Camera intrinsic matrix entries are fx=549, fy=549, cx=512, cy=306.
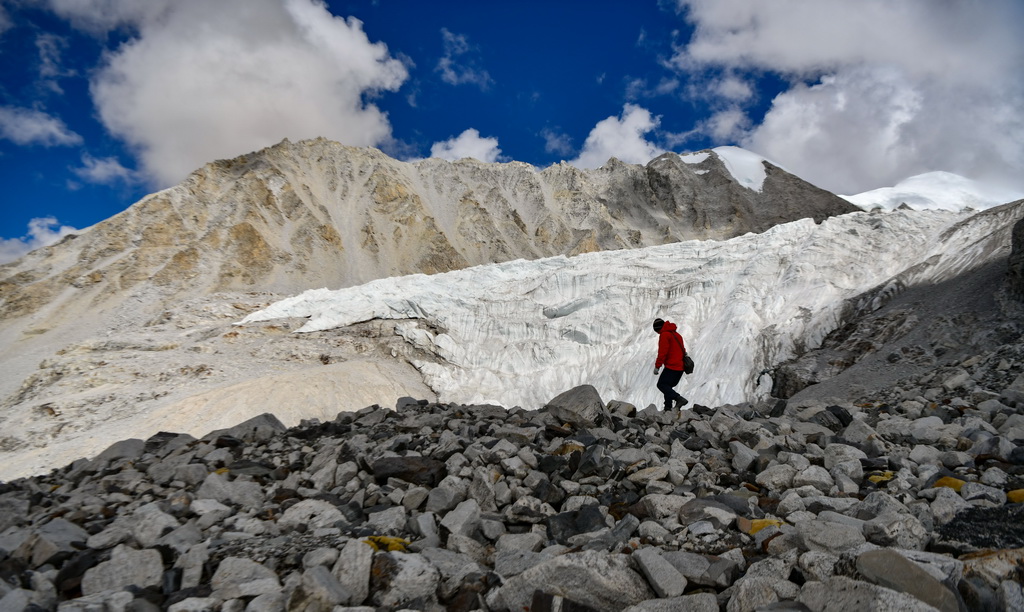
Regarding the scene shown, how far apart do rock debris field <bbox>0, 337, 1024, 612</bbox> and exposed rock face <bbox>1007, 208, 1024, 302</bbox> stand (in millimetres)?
6168

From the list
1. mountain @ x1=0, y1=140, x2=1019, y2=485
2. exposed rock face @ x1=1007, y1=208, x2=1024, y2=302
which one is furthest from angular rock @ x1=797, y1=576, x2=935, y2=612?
mountain @ x1=0, y1=140, x2=1019, y2=485

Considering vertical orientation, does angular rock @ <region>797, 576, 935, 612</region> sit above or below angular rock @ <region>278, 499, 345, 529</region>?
below

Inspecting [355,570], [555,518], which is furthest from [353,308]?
[355,570]

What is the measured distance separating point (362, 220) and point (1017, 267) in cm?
5150

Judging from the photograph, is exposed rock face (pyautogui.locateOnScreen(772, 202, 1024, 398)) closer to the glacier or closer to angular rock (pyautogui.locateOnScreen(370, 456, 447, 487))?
the glacier

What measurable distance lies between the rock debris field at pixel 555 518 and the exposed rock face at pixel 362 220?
136 feet

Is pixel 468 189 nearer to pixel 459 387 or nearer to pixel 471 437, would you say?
pixel 459 387

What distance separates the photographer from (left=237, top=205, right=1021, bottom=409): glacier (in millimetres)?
18625

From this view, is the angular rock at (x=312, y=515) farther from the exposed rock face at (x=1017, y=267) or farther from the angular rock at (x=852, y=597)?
the exposed rock face at (x=1017, y=267)

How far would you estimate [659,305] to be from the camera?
2472 centimetres

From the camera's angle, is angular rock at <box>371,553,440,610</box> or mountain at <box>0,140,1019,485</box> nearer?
angular rock at <box>371,553,440,610</box>

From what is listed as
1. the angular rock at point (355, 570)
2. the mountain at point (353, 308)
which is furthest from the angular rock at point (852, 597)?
the mountain at point (353, 308)

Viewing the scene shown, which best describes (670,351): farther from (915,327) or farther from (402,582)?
(915,327)

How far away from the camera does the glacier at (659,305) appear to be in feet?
61.1
